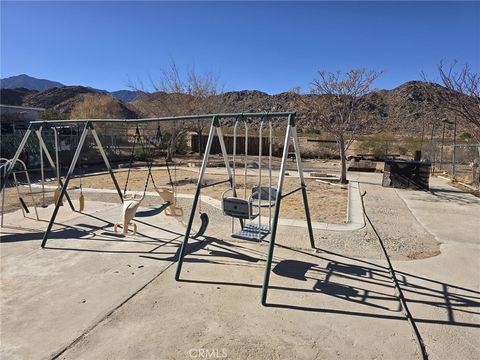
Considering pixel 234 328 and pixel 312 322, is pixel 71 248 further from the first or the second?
pixel 312 322

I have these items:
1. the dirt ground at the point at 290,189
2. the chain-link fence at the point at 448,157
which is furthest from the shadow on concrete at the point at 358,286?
the chain-link fence at the point at 448,157

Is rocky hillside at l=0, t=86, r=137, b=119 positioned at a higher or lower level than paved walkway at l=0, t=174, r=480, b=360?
higher

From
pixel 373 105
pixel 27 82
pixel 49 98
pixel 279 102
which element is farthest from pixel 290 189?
pixel 27 82

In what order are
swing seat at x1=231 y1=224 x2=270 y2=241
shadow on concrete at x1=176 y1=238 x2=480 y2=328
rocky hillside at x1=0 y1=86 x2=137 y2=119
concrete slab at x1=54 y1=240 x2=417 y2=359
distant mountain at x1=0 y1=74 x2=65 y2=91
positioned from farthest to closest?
distant mountain at x1=0 y1=74 x2=65 y2=91, rocky hillside at x1=0 y1=86 x2=137 y2=119, swing seat at x1=231 y1=224 x2=270 y2=241, shadow on concrete at x1=176 y1=238 x2=480 y2=328, concrete slab at x1=54 y1=240 x2=417 y2=359

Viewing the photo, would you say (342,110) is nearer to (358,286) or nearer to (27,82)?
(358,286)

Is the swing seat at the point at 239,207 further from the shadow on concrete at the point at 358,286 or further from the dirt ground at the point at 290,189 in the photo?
the dirt ground at the point at 290,189

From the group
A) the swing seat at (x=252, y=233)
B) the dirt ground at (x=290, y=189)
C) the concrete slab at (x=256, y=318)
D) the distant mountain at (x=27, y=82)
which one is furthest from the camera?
the distant mountain at (x=27, y=82)

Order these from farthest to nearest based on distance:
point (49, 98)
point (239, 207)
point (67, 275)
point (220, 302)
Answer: point (49, 98) → point (239, 207) → point (67, 275) → point (220, 302)

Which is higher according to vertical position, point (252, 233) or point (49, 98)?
point (49, 98)

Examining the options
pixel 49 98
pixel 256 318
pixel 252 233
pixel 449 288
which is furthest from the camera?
pixel 49 98

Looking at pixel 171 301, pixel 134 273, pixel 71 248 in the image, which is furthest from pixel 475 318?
pixel 71 248

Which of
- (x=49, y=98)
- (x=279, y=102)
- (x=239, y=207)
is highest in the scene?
(x=279, y=102)

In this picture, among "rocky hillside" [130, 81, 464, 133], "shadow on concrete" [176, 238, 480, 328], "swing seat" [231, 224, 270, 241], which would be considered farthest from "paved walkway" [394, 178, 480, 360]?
"rocky hillside" [130, 81, 464, 133]

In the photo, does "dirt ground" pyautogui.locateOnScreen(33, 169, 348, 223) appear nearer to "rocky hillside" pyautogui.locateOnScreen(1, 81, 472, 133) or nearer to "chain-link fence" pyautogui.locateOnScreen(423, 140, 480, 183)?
"chain-link fence" pyautogui.locateOnScreen(423, 140, 480, 183)
